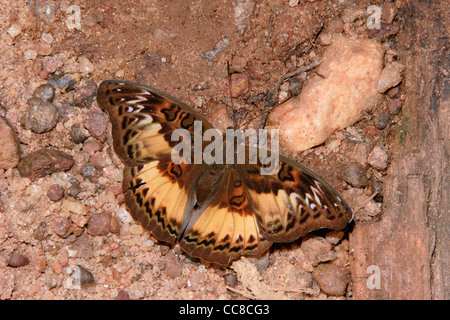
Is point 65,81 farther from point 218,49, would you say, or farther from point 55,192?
point 218,49

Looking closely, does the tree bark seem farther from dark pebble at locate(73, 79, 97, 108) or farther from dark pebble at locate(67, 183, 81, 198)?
dark pebble at locate(73, 79, 97, 108)

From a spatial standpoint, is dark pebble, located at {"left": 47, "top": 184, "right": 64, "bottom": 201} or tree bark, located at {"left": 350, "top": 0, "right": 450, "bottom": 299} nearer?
tree bark, located at {"left": 350, "top": 0, "right": 450, "bottom": 299}

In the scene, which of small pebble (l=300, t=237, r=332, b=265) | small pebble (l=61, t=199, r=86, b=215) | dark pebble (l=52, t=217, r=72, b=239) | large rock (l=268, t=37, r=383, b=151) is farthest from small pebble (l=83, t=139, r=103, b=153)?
small pebble (l=300, t=237, r=332, b=265)

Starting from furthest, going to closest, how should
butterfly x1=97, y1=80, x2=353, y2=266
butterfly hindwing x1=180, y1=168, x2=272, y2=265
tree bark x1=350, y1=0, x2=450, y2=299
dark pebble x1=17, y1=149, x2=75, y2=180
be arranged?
dark pebble x1=17, y1=149, x2=75, y2=180 → butterfly hindwing x1=180, y1=168, x2=272, y2=265 → butterfly x1=97, y1=80, x2=353, y2=266 → tree bark x1=350, y1=0, x2=450, y2=299

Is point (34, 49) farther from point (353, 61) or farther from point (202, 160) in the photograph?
point (353, 61)

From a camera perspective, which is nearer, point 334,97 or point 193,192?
point 193,192

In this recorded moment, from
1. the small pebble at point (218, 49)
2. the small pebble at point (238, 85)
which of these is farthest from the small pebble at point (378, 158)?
the small pebble at point (218, 49)

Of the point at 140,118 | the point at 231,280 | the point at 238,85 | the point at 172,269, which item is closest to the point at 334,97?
the point at 238,85
